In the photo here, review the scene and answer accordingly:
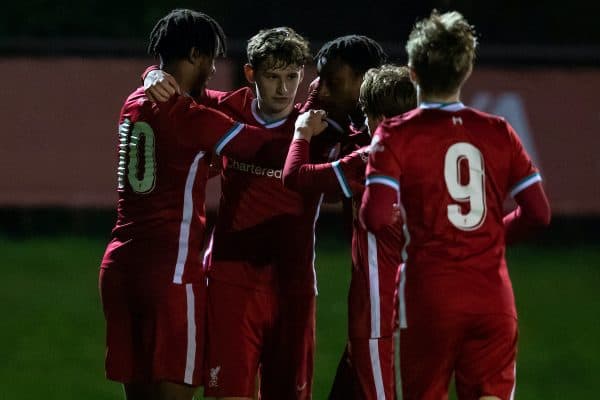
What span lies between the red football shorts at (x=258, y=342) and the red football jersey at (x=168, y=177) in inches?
7.9

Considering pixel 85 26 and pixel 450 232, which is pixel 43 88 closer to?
pixel 85 26

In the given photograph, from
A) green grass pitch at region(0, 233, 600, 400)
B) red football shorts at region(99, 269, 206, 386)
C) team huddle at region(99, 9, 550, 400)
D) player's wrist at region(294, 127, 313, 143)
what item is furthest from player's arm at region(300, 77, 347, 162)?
green grass pitch at region(0, 233, 600, 400)

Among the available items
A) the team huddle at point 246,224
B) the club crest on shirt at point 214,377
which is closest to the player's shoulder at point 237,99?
the team huddle at point 246,224

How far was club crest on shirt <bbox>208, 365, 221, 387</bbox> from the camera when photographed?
16.8 feet

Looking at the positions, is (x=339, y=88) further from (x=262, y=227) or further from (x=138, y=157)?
(x=138, y=157)

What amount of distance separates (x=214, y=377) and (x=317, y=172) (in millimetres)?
957

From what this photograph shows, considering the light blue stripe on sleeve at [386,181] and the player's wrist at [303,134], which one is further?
the player's wrist at [303,134]

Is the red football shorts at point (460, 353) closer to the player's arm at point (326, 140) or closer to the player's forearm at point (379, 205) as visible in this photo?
the player's forearm at point (379, 205)

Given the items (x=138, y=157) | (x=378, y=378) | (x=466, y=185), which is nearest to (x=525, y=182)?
(x=466, y=185)

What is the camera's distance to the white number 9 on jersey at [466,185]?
14.0 ft

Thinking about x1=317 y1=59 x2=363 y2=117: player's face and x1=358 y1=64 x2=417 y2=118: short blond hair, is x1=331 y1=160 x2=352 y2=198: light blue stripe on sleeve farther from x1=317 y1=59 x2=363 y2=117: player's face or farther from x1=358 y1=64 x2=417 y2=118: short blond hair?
x1=317 y1=59 x2=363 y2=117: player's face

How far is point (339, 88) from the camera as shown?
17.1ft

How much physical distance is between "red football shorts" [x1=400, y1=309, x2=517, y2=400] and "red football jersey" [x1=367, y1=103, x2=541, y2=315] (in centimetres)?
6

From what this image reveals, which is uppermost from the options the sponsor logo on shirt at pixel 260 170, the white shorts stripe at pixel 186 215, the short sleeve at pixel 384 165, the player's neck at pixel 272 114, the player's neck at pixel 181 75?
the player's neck at pixel 181 75
